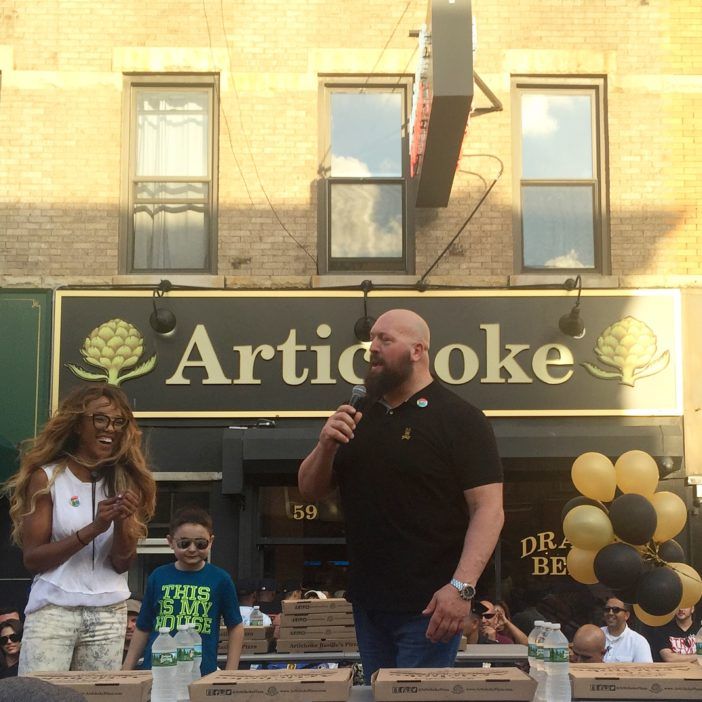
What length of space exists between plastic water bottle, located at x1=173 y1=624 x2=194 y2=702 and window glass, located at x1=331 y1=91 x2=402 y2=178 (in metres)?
8.15

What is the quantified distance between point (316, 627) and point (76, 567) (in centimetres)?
423

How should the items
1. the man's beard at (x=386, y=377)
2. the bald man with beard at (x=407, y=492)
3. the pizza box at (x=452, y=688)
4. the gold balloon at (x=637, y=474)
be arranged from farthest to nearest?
the gold balloon at (x=637, y=474), the man's beard at (x=386, y=377), the bald man with beard at (x=407, y=492), the pizza box at (x=452, y=688)

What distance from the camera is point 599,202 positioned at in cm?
1170

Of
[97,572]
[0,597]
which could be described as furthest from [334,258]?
[97,572]

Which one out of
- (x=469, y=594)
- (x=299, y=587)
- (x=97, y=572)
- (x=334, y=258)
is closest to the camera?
(x=469, y=594)

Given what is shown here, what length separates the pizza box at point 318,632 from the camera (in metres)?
8.49

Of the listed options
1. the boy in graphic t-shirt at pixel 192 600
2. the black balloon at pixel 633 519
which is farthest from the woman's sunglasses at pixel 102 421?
the black balloon at pixel 633 519

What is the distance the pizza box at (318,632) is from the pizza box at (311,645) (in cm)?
3

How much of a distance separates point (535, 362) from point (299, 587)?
3.29 m

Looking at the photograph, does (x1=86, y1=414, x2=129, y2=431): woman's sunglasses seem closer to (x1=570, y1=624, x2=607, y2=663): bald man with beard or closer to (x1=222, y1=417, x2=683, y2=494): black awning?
(x1=570, y1=624, x2=607, y2=663): bald man with beard

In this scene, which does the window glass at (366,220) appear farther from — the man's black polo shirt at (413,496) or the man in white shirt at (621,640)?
the man's black polo shirt at (413,496)

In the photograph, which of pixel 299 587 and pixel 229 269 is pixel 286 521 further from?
pixel 229 269

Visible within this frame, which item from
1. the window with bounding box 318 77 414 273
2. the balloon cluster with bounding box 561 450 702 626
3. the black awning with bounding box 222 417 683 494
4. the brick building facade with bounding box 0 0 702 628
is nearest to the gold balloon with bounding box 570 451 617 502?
the balloon cluster with bounding box 561 450 702 626

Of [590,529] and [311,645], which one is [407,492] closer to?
[590,529]
